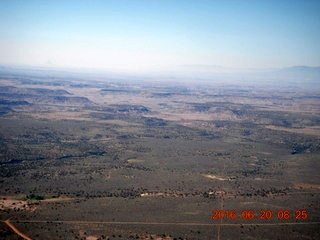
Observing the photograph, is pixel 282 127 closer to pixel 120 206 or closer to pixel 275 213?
pixel 275 213
